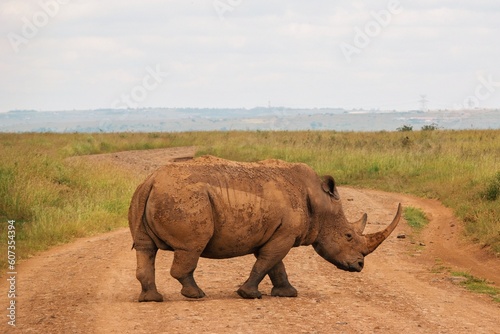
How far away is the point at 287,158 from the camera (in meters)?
33.1

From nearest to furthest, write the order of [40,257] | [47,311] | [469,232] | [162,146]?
[47,311] → [40,257] → [469,232] → [162,146]

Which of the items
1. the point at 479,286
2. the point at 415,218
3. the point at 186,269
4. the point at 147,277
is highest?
the point at 186,269

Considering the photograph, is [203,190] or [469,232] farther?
[469,232]

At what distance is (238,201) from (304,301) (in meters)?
1.34

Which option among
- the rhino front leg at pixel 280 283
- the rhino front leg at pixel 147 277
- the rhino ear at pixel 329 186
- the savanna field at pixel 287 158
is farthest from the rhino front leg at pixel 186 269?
the savanna field at pixel 287 158

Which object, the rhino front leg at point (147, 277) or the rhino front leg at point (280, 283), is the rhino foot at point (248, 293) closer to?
the rhino front leg at point (280, 283)

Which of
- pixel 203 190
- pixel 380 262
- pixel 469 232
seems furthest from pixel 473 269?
pixel 203 190

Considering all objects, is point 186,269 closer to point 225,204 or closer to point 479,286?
point 225,204

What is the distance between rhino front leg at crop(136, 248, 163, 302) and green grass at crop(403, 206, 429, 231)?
9482mm

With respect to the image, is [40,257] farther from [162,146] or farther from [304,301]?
[162,146]

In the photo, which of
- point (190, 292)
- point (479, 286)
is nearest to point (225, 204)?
point (190, 292)

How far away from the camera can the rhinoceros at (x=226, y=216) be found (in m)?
9.84

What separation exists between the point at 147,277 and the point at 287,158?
23.2 metres

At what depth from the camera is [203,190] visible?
9.97m
